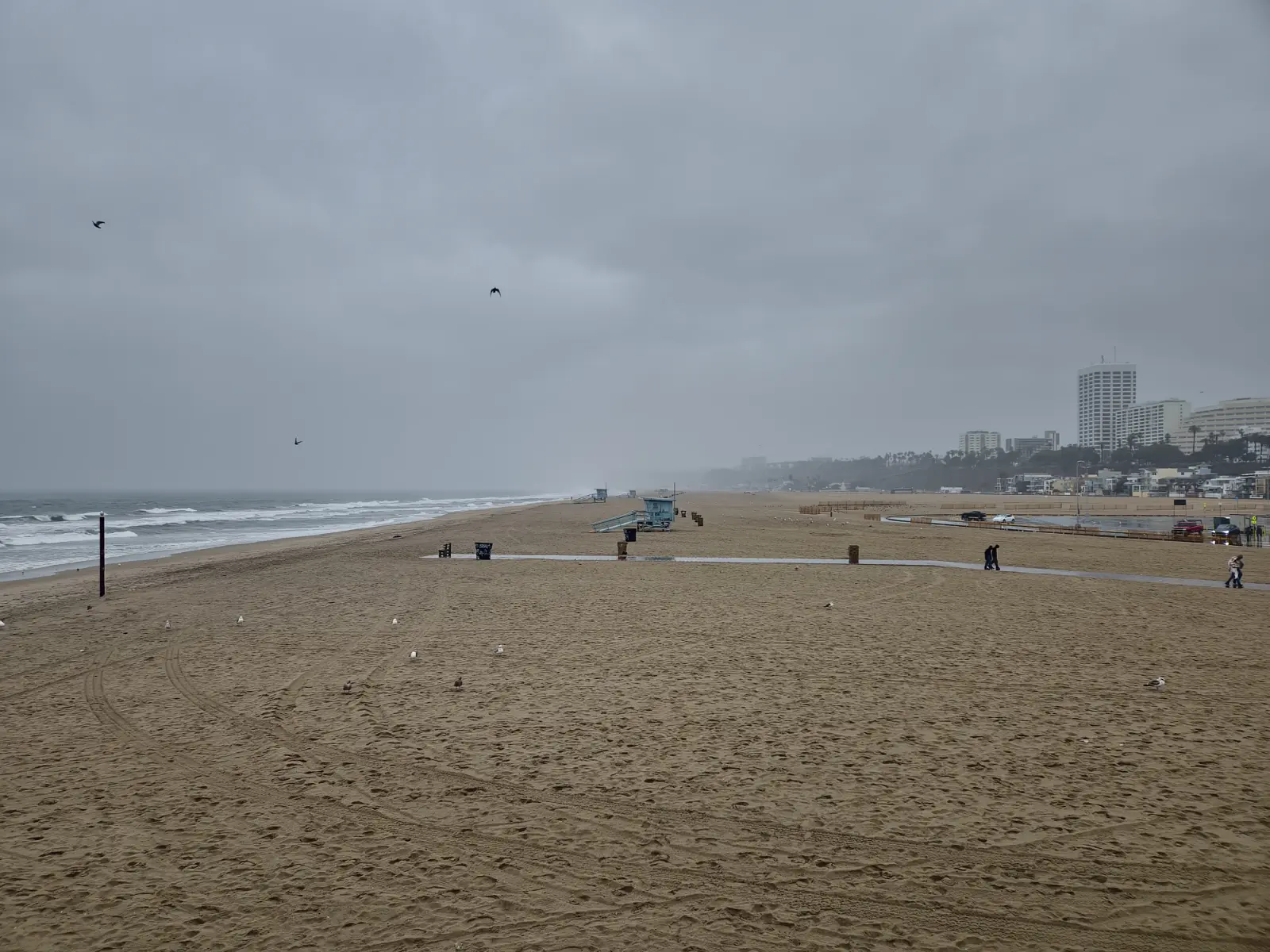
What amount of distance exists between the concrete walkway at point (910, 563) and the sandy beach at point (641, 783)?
270 inches

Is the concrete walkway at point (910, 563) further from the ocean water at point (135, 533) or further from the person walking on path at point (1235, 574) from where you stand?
the ocean water at point (135, 533)

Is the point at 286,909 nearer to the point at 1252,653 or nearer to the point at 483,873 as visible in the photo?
the point at 483,873

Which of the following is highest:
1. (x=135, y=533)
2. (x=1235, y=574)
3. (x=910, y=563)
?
(x=1235, y=574)

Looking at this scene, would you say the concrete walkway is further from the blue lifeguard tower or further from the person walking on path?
the blue lifeguard tower

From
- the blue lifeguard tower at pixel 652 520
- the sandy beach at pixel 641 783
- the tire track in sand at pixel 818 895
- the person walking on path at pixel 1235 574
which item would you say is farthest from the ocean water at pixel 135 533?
the person walking on path at pixel 1235 574

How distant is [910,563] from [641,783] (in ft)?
70.3

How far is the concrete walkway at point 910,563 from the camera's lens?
68.0 feet

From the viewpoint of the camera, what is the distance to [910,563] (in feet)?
83.2

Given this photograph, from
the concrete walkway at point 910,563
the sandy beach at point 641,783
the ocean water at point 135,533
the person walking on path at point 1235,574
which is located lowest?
the ocean water at point 135,533

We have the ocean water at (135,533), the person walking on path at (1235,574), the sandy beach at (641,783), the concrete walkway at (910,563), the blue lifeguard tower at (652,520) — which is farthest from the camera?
the blue lifeguard tower at (652,520)

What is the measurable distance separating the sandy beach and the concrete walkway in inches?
270

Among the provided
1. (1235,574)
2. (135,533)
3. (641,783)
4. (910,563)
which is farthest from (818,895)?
(135,533)

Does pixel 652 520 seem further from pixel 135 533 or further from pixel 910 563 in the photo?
pixel 135 533

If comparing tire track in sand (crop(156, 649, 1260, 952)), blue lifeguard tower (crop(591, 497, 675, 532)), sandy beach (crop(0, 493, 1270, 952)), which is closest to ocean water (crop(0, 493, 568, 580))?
sandy beach (crop(0, 493, 1270, 952))
